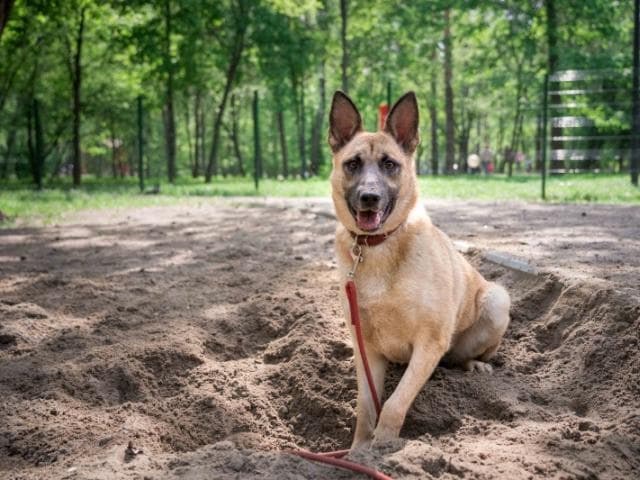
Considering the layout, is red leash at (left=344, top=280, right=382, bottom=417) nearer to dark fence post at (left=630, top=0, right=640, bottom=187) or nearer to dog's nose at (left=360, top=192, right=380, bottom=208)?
dog's nose at (left=360, top=192, right=380, bottom=208)

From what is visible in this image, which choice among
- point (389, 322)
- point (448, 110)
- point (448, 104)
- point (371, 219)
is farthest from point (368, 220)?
point (448, 104)

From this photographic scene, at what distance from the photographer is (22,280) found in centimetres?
620

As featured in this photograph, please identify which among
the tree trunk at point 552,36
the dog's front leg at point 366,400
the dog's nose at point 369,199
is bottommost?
the dog's front leg at point 366,400

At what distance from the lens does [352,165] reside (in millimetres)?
3785

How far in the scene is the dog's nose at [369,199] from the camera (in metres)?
3.39

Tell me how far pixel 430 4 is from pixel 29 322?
97.6 feet

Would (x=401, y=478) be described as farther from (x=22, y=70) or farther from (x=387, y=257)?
(x=22, y=70)

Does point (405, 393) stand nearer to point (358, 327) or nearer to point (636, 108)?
point (358, 327)

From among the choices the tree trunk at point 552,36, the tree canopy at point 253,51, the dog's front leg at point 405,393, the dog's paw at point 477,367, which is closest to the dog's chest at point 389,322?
the dog's front leg at point 405,393

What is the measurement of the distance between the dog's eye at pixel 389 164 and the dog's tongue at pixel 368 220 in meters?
0.35

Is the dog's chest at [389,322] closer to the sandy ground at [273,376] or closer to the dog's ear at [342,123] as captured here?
the sandy ground at [273,376]

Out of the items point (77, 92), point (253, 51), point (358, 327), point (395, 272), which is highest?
point (253, 51)

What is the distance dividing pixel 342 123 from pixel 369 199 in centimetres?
90

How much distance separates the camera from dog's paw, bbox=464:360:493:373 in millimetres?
4047
